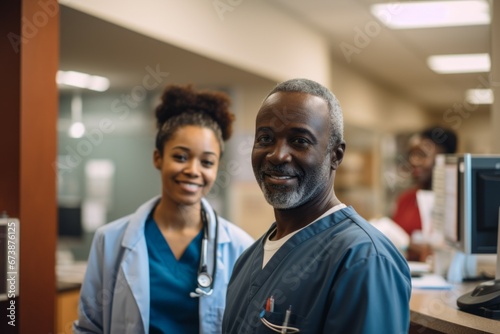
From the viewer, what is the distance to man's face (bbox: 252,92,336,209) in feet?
4.09

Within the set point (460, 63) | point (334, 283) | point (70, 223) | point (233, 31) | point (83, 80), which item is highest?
point (460, 63)

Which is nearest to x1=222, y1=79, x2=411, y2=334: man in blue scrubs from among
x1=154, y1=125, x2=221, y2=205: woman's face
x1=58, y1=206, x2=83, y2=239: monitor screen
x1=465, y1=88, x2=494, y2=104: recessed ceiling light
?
x1=154, y1=125, x2=221, y2=205: woman's face

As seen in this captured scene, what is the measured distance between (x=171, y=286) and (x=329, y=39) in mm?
3766

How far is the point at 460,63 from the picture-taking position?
231 inches

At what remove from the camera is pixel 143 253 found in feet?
5.76

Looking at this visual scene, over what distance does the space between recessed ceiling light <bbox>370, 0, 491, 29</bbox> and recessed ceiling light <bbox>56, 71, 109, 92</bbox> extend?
2183mm

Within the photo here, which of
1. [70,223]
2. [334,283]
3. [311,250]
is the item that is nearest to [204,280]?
[311,250]

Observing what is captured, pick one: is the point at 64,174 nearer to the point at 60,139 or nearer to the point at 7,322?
the point at 60,139

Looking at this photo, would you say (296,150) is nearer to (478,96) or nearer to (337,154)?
(337,154)

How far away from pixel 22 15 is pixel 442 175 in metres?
1.77

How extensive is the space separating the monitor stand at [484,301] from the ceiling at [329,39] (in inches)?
76.6

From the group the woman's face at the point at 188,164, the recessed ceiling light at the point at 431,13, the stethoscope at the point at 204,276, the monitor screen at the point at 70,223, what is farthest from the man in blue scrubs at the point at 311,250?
the monitor screen at the point at 70,223

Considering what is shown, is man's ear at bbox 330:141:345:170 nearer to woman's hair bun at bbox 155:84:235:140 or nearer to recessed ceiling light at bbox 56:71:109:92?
woman's hair bun at bbox 155:84:235:140

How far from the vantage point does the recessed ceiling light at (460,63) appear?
18.2 ft
